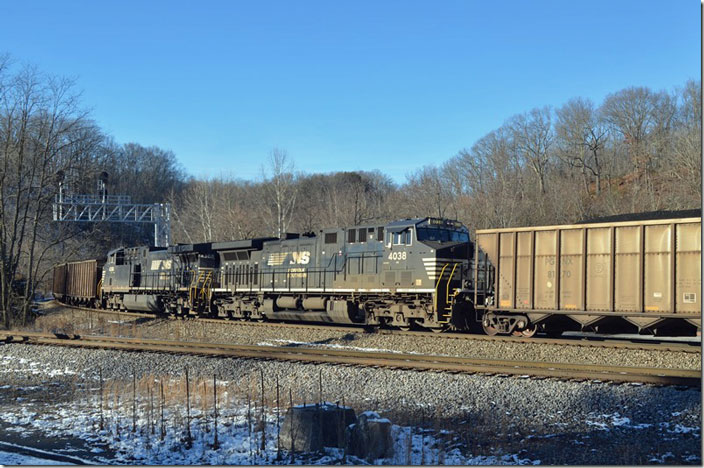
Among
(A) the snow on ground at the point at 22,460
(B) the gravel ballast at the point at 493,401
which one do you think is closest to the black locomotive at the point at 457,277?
(B) the gravel ballast at the point at 493,401

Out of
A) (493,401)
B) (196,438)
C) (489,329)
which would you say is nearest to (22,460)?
(196,438)

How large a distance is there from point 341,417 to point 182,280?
22241 millimetres

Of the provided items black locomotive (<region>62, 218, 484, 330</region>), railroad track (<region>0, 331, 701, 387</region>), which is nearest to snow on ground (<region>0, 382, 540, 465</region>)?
railroad track (<region>0, 331, 701, 387</region>)

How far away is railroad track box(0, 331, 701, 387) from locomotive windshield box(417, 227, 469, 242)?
5742 mm

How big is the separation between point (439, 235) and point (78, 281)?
29.9 m

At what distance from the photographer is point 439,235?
2030cm

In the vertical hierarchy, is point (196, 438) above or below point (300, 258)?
below

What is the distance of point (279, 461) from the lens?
8.10 metres

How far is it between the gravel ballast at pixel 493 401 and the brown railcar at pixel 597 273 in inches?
179

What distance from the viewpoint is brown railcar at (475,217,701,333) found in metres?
14.3

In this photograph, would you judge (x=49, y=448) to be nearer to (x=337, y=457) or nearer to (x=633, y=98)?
(x=337, y=457)

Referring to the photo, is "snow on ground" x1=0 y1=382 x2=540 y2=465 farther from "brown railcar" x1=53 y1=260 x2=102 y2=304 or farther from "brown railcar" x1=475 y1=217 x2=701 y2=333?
"brown railcar" x1=53 y1=260 x2=102 y2=304

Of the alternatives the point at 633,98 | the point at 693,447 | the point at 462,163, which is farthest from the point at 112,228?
the point at 693,447

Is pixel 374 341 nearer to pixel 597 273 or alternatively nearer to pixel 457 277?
pixel 457 277
